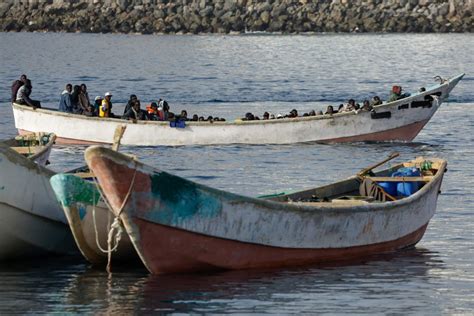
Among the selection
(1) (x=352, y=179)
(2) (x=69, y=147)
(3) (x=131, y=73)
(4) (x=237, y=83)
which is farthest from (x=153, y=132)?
(3) (x=131, y=73)

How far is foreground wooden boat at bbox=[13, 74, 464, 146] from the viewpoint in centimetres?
3906

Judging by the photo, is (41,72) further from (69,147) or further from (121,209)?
(121,209)

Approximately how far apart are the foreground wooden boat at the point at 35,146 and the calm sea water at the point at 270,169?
3.41 m

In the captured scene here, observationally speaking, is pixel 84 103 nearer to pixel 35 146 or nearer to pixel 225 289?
pixel 35 146

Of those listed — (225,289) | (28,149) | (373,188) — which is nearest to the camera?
(225,289)

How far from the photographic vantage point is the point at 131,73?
7981cm

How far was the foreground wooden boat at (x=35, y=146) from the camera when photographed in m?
25.9

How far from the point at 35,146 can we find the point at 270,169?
931cm

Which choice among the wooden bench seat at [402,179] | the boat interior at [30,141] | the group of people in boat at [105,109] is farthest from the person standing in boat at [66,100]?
the wooden bench seat at [402,179]

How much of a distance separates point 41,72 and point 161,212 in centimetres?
6215

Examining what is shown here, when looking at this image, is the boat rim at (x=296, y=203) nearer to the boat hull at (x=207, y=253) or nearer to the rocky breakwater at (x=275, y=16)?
the boat hull at (x=207, y=253)

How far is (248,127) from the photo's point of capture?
39.0 metres

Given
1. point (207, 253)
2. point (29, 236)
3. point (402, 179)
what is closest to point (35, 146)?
point (29, 236)

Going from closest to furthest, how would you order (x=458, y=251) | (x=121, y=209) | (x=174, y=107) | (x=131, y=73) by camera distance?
(x=121, y=209)
(x=458, y=251)
(x=174, y=107)
(x=131, y=73)
